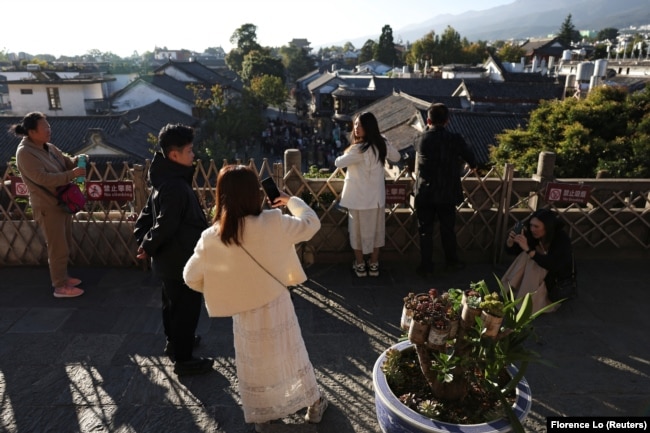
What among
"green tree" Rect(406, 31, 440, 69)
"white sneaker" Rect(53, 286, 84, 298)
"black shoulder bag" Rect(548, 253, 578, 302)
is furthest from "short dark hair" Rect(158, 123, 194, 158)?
"green tree" Rect(406, 31, 440, 69)

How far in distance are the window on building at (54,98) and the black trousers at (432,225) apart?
28.9 meters

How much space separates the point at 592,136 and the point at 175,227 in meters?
9.21

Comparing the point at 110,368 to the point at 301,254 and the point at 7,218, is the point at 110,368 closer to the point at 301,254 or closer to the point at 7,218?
the point at 301,254

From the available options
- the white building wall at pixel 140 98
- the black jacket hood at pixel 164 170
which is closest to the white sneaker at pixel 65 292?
the black jacket hood at pixel 164 170

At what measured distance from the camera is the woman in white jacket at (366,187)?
4.71 m

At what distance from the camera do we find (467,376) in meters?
2.75

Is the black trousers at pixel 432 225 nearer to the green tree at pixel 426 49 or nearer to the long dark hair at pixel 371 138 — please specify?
the long dark hair at pixel 371 138

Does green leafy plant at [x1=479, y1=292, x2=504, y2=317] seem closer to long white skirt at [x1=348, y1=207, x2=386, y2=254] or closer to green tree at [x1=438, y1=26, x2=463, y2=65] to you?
long white skirt at [x1=348, y1=207, x2=386, y2=254]

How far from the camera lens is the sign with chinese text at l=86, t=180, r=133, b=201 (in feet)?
17.4

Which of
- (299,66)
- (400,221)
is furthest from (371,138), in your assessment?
(299,66)

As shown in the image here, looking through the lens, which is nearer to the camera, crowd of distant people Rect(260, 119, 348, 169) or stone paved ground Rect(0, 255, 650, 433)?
stone paved ground Rect(0, 255, 650, 433)

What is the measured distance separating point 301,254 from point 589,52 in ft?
245

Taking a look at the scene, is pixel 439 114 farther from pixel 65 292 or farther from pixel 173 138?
pixel 65 292

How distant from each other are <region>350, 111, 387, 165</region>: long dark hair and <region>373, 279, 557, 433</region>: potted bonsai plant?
7.41 feet
